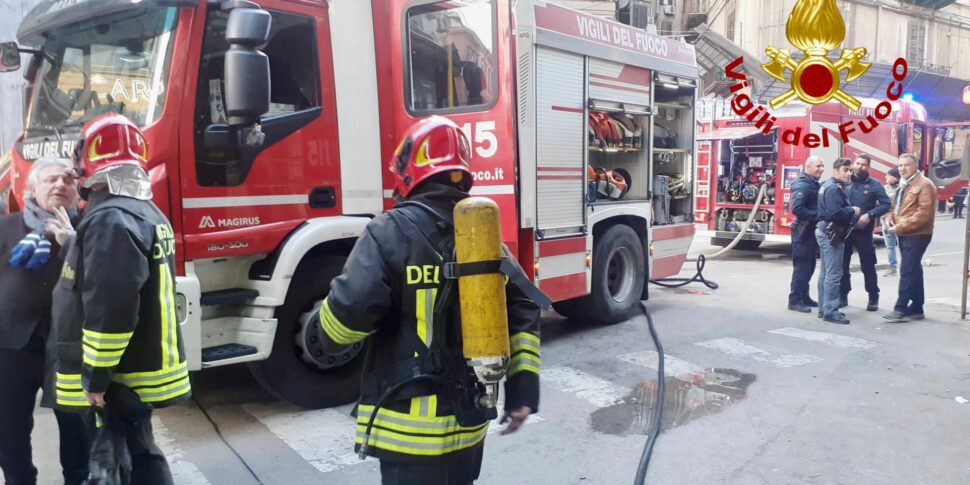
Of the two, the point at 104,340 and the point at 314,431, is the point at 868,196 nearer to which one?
the point at 314,431

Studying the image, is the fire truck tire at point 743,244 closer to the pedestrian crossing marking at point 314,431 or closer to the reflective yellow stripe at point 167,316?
the pedestrian crossing marking at point 314,431

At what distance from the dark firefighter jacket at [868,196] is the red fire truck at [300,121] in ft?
11.7

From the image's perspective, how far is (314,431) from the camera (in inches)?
185

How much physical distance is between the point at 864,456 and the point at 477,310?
3.28 metres

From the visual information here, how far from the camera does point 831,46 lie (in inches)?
302

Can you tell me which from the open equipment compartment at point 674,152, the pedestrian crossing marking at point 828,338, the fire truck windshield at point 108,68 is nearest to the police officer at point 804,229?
the pedestrian crossing marking at point 828,338

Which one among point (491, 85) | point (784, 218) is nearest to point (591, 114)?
point (491, 85)

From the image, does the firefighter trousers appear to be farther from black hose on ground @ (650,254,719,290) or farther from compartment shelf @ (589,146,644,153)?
black hose on ground @ (650,254,719,290)

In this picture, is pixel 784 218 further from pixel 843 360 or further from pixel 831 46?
pixel 843 360

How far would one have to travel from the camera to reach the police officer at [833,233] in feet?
26.3

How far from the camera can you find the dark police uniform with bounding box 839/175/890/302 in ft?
27.8

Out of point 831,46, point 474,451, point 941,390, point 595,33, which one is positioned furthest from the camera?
point 831,46

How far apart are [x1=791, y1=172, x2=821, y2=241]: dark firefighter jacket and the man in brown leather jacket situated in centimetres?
86

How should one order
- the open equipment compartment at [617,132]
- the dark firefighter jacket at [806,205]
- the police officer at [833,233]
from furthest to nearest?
the dark firefighter jacket at [806,205]
the police officer at [833,233]
the open equipment compartment at [617,132]
